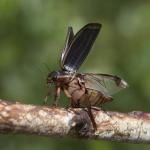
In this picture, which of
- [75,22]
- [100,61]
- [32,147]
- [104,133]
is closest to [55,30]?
[75,22]

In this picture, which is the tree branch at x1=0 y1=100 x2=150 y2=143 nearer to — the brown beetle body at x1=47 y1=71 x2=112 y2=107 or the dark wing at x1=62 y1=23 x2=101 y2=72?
the brown beetle body at x1=47 y1=71 x2=112 y2=107

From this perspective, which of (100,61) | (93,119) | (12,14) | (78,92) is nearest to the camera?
(93,119)

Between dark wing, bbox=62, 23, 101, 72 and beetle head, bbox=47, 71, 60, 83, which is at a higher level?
dark wing, bbox=62, 23, 101, 72

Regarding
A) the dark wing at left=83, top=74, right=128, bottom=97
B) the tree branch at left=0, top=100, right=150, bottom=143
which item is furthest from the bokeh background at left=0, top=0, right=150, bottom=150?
the tree branch at left=0, top=100, right=150, bottom=143

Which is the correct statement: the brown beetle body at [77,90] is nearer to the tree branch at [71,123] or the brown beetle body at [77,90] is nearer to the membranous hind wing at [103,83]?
the membranous hind wing at [103,83]

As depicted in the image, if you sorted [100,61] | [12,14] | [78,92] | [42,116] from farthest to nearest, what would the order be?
[100,61]
[12,14]
[78,92]
[42,116]

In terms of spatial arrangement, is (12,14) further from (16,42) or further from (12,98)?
(12,98)

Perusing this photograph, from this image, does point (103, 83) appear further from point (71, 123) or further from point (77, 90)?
point (71, 123)

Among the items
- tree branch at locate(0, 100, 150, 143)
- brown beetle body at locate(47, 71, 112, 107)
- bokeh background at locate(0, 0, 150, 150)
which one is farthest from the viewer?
bokeh background at locate(0, 0, 150, 150)
